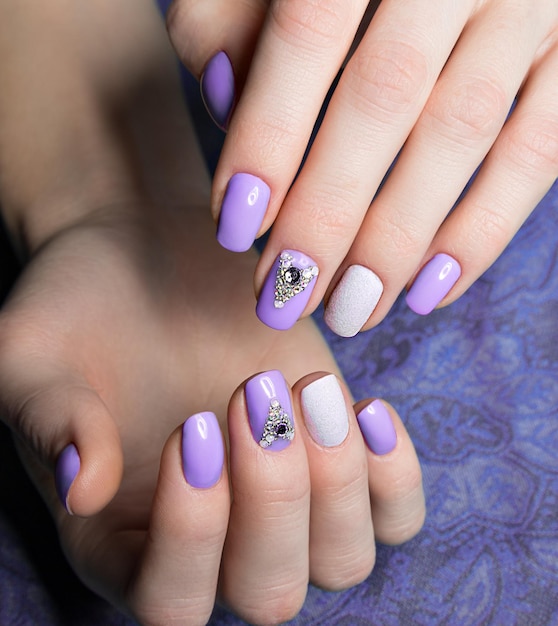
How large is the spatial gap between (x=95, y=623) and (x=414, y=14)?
0.75 m

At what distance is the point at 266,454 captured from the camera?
0.68 meters

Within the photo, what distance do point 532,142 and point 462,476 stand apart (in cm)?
42

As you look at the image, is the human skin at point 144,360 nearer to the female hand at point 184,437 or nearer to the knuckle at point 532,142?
the female hand at point 184,437

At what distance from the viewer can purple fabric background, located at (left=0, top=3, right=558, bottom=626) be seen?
2.70 ft

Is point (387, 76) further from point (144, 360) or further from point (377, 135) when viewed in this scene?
point (144, 360)

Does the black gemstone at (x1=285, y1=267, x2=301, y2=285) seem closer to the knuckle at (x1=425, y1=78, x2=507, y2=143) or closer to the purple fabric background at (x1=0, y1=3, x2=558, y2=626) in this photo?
the knuckle at (x1=425, y1=78, x2=507, y2=143)

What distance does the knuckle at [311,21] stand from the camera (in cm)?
61

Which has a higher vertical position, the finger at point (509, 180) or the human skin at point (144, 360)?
the finger at point (509, 180)

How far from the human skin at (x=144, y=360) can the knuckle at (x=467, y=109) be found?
10.6 inches

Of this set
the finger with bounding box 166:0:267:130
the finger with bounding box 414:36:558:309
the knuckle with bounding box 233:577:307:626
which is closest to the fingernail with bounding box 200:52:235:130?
the finger with bounding box 166:0:267:130

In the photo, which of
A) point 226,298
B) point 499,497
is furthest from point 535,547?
point 226,298

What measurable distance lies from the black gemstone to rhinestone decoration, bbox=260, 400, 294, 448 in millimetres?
114

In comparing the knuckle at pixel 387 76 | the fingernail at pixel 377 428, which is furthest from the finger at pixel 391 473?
the knuckle at pixel 387 76

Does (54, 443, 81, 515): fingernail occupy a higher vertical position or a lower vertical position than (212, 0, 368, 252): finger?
lower
